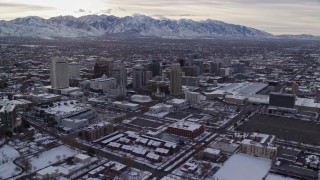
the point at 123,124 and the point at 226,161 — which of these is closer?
the point at 226,161

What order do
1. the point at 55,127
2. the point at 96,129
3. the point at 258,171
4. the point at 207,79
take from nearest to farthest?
the point at 258,171, the point at 96,129, the point at 55,127, the point at 207,79

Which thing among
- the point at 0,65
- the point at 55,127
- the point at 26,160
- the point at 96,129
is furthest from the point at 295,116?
the point at 0,65

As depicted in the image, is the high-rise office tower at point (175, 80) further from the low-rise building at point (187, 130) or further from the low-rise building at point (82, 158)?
the low-rise building at point (82, 158)

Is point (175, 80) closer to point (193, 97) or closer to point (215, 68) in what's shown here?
point (193, 97)

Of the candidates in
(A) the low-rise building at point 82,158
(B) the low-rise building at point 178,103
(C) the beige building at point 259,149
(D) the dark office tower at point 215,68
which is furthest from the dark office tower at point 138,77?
(A) the low-rise building at point 82,158

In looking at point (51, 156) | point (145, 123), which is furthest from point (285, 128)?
point (51, 156)

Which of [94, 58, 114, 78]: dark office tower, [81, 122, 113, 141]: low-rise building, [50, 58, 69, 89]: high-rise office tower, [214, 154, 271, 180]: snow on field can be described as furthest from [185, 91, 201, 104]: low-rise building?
[50, 58, 69, 89]: high-rise office tower

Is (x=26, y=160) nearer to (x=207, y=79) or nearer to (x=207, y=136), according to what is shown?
(x=207, y=136)
